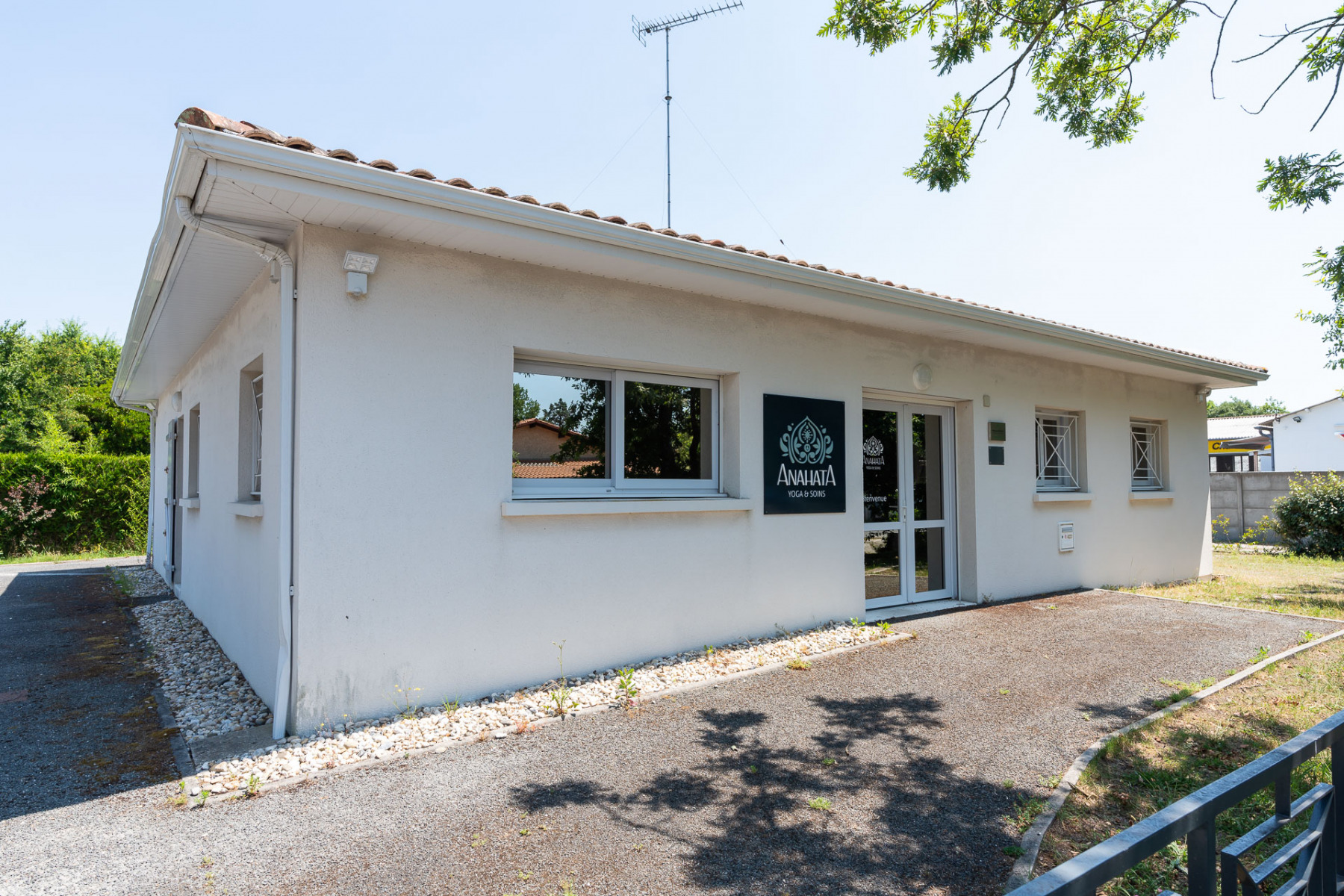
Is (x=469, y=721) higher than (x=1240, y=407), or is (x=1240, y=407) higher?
(x=1240, y=407)

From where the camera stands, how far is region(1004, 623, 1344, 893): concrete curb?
9.06 feet

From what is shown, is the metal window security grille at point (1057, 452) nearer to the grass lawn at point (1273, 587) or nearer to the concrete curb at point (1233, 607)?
the concrete curb at point (1233, 607)

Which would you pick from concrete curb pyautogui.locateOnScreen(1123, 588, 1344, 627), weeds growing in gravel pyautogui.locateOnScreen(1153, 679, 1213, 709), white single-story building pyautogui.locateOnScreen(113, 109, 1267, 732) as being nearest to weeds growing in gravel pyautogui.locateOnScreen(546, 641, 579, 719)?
white single-story building pyautogui.locateOnScreen(113, 109, 1267, 732)

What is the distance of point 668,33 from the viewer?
10.1 m

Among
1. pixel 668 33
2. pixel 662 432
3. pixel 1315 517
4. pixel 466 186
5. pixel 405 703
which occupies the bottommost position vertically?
pixel 405 703

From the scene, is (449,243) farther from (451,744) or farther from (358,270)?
(451,744)

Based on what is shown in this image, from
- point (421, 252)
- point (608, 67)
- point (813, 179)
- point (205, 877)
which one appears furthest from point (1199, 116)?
point (205, 877)

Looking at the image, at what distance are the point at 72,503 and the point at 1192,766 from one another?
66.9ft

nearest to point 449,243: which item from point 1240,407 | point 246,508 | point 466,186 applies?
point 466,186

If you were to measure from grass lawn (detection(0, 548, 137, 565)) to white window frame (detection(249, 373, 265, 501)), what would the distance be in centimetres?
1258

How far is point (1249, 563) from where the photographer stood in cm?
1291

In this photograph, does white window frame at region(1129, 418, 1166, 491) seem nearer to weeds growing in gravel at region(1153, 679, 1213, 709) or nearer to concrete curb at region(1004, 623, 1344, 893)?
concrete curb at region(1004, 623, 1344, 893)

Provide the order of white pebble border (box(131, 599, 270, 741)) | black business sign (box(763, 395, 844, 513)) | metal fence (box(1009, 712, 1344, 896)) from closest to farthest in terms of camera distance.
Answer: metal fence (box(1009, 712, 1344, 896)) → white pebble border (box(131, 599, 270, 741)) → black business sign (box(763, 395, 844, 513))

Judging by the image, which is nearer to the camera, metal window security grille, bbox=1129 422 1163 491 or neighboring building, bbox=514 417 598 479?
neighboring building, bbox=514 417 598 479
